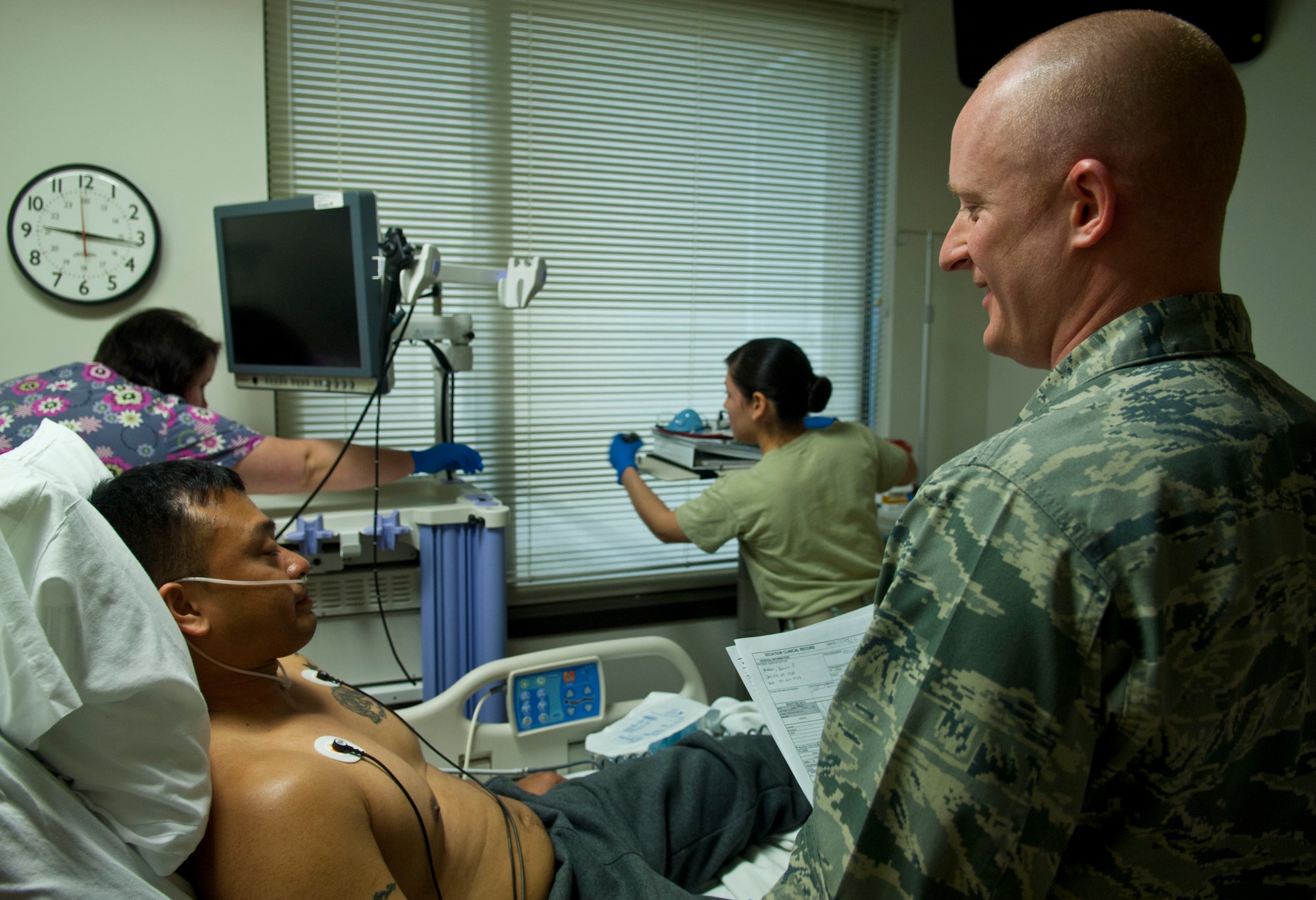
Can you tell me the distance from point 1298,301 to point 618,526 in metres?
2.06

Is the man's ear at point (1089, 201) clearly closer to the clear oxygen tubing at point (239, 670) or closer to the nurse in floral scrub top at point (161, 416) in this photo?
the clear oxygen tubing at point (239, 670)

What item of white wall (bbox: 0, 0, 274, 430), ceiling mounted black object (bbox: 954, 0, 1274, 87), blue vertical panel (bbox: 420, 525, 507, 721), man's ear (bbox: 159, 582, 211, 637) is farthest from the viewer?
ceiling mounted black object (bbox: 954, 0, 1274, 87)

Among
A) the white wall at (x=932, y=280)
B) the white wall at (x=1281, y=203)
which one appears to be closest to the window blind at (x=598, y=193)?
the white wall at (x=932, y=280)

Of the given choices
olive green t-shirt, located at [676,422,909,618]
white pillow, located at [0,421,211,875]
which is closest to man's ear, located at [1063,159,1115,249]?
white pillow, located at [0,421,211,875]

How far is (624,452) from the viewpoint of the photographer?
2422 millimetres

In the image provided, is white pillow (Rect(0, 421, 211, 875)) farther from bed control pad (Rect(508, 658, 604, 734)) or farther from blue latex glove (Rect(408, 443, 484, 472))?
blue latex glove (Rect(408, 443, 484, 472))

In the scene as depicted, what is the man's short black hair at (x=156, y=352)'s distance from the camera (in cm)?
188

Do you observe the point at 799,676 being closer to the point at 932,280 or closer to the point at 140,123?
the point at 140,123

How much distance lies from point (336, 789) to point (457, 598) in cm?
101

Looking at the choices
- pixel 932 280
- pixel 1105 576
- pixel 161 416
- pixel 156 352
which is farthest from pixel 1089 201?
pixel 932 280

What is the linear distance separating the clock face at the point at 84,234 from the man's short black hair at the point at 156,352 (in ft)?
0.89

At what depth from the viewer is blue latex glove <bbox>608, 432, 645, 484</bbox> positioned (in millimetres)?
2404

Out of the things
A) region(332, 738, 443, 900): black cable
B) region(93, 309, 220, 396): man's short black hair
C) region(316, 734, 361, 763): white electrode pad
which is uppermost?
region(93, 309, 220, 396): man's short black hair

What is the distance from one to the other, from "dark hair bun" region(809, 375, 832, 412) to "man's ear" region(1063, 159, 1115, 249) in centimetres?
153
